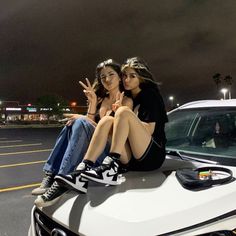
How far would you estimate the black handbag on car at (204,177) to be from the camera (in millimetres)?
1988

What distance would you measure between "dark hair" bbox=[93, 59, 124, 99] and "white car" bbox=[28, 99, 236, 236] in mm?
960

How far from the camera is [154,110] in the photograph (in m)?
2.84

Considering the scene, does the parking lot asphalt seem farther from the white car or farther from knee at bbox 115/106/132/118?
Result: knee at bbox 115/106/132/118

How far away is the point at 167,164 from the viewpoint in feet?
8.82

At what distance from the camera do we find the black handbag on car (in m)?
1.99

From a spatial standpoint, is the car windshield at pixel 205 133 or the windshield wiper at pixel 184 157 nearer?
the windshield wiper at pixel 184 157

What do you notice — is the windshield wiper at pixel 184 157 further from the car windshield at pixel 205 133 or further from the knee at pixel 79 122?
the knee at pixel 79 122

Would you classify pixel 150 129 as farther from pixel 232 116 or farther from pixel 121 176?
pixel 232 116

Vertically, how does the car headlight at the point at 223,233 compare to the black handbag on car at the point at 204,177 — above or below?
below

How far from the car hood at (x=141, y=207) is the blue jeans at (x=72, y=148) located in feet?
1.62

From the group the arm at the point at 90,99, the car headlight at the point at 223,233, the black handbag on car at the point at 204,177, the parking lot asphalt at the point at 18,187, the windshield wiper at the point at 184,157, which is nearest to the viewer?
the car headlight at the point at 223,233

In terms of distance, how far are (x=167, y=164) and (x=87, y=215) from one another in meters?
0.98

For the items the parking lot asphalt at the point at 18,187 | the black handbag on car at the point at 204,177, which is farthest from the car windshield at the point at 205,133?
the parking lot asphalt at the point at 18,187

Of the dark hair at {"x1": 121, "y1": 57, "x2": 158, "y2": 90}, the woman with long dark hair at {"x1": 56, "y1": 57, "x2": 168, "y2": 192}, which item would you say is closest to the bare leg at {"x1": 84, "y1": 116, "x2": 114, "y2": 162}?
the woman with long dark hair at {"x1": 56, "y1": 57, "x2": 168, "y2": 192}
